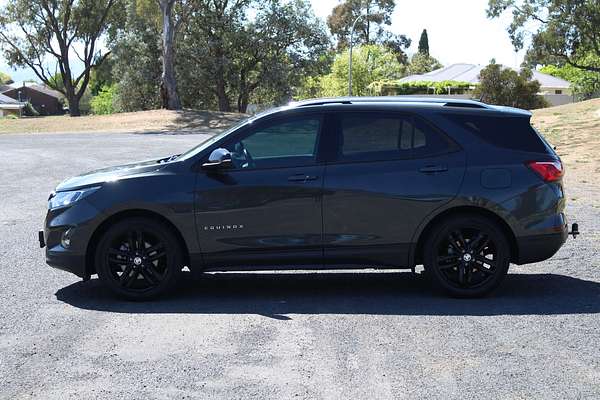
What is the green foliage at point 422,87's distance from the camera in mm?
56125

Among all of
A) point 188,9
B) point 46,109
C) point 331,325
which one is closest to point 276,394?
point 331,325

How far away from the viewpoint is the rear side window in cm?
660

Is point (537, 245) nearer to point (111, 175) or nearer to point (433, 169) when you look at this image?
point (433, 169)

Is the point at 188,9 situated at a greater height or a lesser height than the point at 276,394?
greater

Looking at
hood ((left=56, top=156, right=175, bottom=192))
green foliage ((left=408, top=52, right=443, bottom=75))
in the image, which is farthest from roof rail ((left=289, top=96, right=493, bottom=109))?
green foliage ((left=408, top=52, right=443, bottom=75))

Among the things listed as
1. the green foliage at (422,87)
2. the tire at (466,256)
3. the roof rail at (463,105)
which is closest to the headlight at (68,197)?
the tire at (466,256)

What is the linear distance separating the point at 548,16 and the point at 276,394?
4368 cm

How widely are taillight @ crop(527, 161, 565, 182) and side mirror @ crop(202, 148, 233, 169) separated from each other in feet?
8.73

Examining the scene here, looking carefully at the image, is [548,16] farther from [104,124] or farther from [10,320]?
[10,320]

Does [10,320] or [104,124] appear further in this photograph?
[104,124]

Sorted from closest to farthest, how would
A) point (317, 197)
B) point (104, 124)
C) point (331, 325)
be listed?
1. point (331, 325)
2. point (317, 197)
3. point (104, 124)

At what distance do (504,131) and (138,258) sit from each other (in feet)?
11.4

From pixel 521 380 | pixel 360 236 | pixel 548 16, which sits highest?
pixel 548 16

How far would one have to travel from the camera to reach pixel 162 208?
21.3 ft
